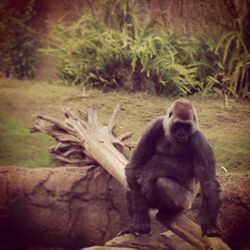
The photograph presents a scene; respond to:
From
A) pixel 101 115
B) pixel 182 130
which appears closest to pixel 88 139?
pixel 101 115

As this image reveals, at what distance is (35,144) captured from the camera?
4.66 m

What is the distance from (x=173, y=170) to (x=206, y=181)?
256 mm

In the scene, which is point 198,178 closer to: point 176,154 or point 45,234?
point 176,154

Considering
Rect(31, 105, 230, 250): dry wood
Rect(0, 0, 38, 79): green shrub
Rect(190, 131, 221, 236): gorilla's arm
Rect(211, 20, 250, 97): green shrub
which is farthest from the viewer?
Rect(0, 0, 38, 79): green shrub

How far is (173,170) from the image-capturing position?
3881mm

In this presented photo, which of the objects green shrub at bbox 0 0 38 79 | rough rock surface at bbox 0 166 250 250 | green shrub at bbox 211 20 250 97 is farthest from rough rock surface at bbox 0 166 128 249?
green shrub at bbox 211 20 250 97

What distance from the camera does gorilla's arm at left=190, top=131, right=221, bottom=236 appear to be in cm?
366

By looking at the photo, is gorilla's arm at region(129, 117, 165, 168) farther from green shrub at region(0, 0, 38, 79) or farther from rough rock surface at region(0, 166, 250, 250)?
green shrub at region(0, 0, 38, 79)

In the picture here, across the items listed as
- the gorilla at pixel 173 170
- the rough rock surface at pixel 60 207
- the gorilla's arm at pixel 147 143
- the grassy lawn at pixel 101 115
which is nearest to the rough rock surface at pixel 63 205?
the rough rock surface at pixel 60 207

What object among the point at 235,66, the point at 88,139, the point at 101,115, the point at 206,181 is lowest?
the point at 206,181

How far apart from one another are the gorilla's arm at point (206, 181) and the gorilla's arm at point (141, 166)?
28cm

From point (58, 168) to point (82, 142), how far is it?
10.7 inches

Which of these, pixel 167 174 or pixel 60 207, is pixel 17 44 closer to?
pixel 60 207

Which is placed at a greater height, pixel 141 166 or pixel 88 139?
pixel 88 139
